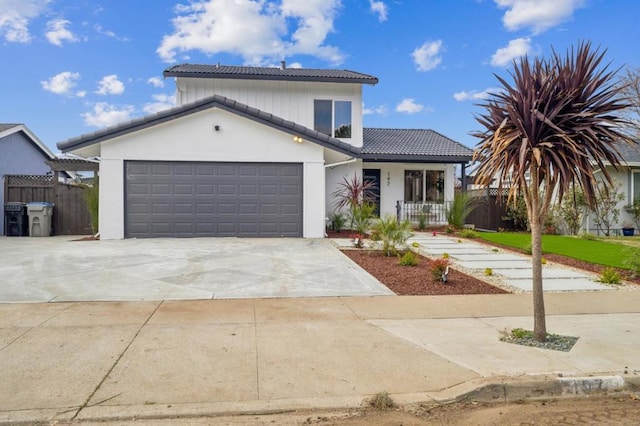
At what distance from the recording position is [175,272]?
9086 mm

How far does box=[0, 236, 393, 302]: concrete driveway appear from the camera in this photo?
754 cm

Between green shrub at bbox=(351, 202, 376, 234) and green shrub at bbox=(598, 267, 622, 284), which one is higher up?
green shrub at bbox=(351, 202, 376, 234)

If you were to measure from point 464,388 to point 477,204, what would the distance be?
17.2m

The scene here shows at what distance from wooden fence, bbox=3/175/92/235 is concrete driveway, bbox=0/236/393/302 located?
3632mm

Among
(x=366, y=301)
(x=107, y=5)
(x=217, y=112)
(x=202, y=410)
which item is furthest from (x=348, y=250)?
(x=107, y=5)

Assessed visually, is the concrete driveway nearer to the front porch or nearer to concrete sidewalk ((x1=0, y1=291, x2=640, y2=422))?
concrete sidewalk ((x1=0, y1=291, x2=640, y2=422))

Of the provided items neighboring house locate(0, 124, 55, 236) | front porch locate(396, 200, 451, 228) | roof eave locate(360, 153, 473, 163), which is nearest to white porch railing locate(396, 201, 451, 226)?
front porch locate(396, 200, 451, 228)

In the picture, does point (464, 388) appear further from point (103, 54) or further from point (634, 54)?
point (634, 54)

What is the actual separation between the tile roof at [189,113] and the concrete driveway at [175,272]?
324 centimetres

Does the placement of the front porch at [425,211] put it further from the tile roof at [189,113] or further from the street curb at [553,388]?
the street curb at [553,388]

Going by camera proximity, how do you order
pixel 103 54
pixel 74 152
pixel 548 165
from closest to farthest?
pixel 548 165 < pixel 74 152 < pixel 103 54

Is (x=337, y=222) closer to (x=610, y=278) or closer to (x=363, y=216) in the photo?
(x=363, y=216)

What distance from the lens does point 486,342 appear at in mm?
5250

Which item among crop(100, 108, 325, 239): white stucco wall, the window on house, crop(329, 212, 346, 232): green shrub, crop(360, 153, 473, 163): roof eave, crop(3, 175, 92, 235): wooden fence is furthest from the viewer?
the window on house
